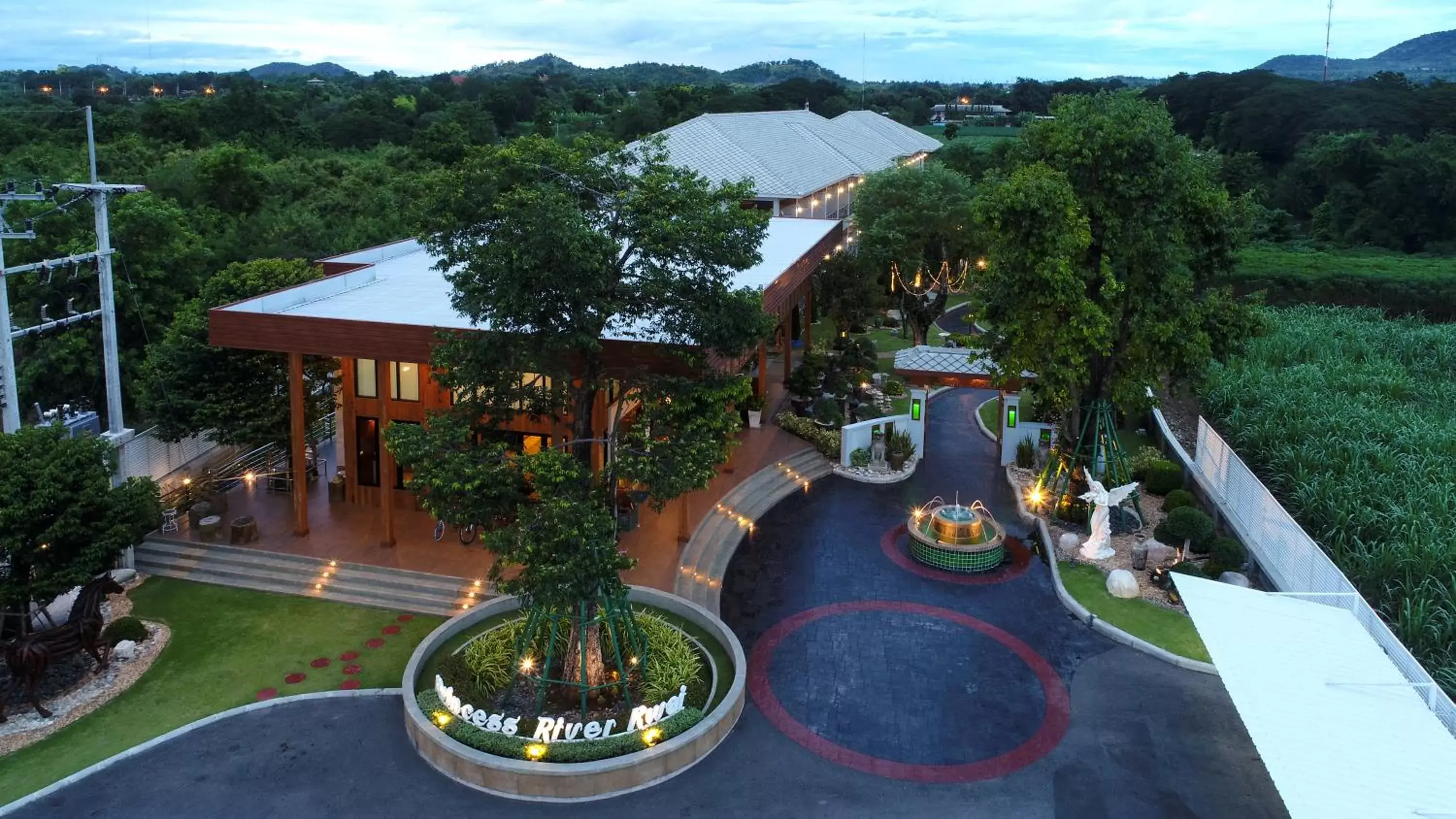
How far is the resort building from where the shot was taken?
52.9 meters

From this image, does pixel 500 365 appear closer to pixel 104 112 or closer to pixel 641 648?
pixel 641 648

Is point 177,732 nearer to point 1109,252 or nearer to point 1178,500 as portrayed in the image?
point 1178,500

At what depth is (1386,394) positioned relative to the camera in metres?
32.0

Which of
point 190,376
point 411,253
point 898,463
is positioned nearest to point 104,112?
point 411,253

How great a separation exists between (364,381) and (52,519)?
322 inches

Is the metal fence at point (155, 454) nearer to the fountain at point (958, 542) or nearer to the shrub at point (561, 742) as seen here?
the shrub at point (561, 742)

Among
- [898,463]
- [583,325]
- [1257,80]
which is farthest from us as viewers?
[1257,80]

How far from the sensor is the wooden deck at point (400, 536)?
22312 mm

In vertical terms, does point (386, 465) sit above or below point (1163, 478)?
above

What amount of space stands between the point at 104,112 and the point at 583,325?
71.5 metres

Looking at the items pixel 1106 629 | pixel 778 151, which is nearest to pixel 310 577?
pixel 1106 629

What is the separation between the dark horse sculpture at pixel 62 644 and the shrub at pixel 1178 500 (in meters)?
23.1

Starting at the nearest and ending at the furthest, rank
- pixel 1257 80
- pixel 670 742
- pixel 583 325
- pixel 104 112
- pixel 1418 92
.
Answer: pixel 670 742 < pixel 583 325 < pixel 104 112 < pixel 1418 92 < pixel 1257 80

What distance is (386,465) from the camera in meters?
22.5
